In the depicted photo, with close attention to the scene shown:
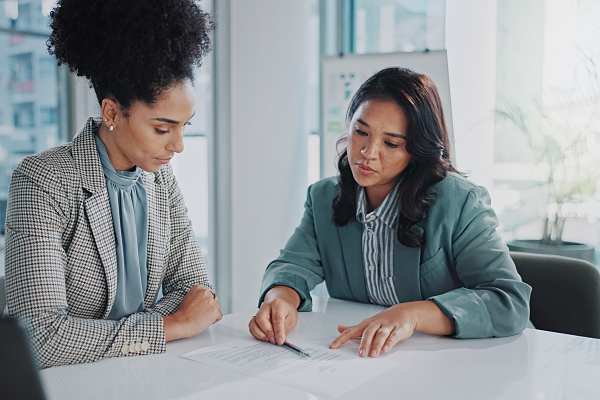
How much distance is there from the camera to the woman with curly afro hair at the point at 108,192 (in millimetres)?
1252

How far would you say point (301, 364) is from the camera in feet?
4.01

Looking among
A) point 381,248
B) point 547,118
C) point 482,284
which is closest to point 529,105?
point 547,118

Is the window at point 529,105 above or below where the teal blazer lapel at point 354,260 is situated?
above

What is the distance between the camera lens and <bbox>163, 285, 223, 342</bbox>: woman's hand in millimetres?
1355

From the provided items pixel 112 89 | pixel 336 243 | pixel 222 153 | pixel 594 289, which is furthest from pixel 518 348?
pixel 222 153

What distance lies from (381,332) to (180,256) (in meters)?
0.56

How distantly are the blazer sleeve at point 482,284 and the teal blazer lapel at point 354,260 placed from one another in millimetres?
262

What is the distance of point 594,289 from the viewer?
169 cm

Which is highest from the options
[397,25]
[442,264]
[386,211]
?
[397,25]

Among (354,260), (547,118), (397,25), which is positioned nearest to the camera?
(354,260)

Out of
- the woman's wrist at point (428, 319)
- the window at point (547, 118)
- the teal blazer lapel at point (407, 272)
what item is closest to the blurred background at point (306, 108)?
the window at point (547, 118)

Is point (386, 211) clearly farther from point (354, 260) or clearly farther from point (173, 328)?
point (173, 328)

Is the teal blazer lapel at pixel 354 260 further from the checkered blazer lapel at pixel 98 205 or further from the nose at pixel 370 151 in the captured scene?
the checkered blazer lapel at pixel 98 205

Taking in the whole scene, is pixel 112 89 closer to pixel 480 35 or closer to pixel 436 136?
pixel 436 136
